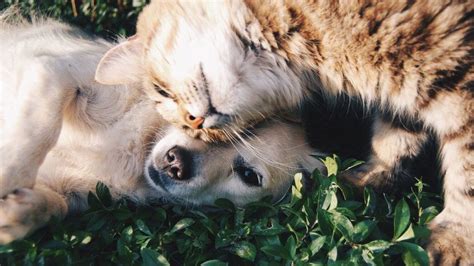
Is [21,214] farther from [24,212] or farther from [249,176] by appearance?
[249,176]

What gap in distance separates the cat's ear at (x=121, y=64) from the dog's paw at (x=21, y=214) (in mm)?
608

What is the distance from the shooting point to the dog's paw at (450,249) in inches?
97.7

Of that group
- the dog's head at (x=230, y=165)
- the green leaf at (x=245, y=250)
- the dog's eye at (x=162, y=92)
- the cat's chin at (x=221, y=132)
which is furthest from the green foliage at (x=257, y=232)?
the dog's eye at (x=162, y=92)

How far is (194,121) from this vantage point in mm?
2787

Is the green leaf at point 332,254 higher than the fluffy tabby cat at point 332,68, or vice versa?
the fluffy tabby cat at point 332,68

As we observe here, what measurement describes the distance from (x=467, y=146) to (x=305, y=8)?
826 millimetres

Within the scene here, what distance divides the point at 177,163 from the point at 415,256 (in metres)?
1.18

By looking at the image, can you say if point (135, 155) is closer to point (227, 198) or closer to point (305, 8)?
point (227, 198)

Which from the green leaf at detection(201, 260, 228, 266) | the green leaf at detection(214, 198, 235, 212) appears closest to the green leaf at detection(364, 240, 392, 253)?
the green leaf at detection(201, 260, 228, 266)

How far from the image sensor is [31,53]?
330 cm

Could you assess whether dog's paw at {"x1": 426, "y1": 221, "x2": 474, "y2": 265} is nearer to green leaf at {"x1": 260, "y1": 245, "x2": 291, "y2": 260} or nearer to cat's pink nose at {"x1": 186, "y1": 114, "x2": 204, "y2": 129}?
green leaf at {"x1": 260, "y1": 245, "x2": 291, "y2": 260}

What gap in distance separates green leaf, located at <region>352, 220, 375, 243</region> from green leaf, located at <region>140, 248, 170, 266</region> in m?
0.69

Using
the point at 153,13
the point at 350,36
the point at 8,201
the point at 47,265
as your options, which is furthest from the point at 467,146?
the point at 8,201

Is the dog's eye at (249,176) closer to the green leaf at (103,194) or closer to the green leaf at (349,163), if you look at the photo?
the green leaf at (349,163)
